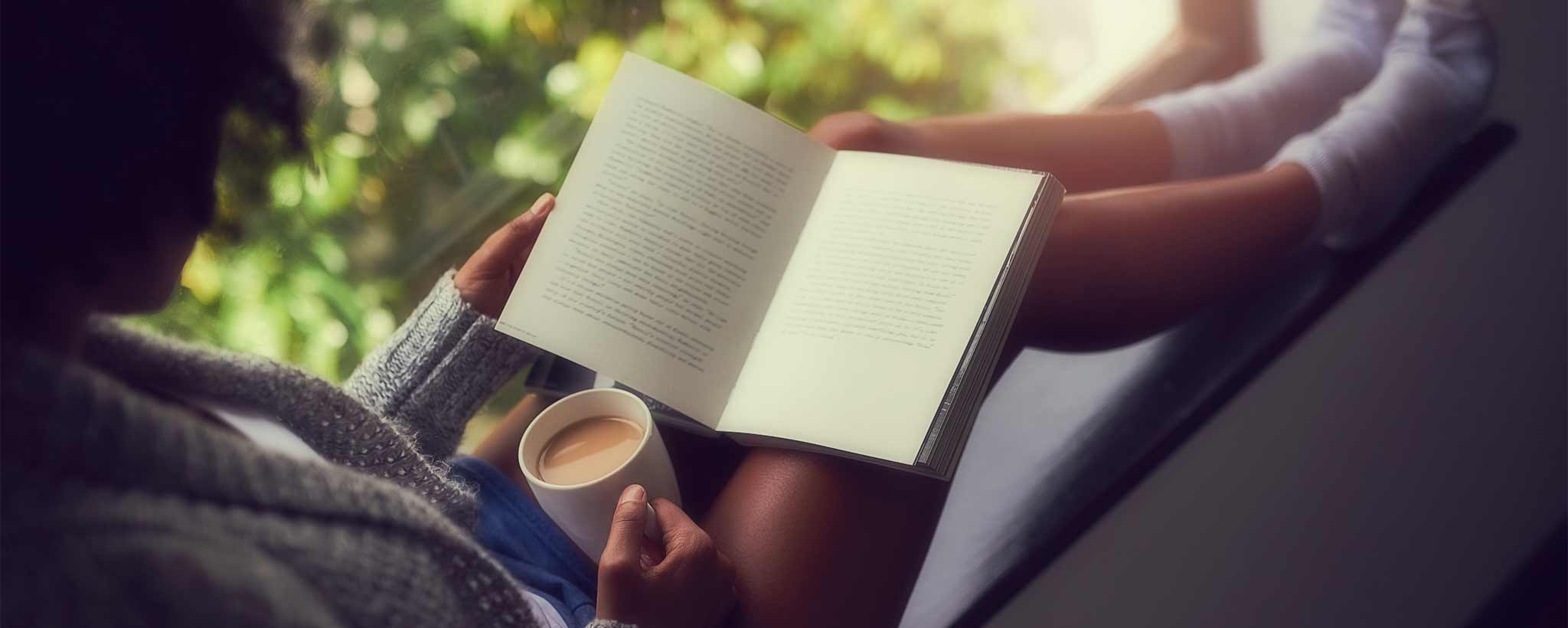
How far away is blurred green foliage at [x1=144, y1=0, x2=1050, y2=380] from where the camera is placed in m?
0.91

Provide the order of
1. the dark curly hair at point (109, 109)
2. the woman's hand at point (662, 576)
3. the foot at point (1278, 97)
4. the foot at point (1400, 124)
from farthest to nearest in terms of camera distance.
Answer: the foot at point (1278, 97) < the foot at point (1400, 124) < the woman's hand at point (662, 576) < the dark curly hair at point (109, 109)

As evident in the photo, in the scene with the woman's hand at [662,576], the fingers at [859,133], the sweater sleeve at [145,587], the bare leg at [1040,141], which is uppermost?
the bare leg at [1040,141]

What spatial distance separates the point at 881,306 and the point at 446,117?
590 millimetres

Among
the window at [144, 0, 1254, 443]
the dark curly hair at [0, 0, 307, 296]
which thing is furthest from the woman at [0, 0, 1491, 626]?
the window at [144, 0, 1254, 443]

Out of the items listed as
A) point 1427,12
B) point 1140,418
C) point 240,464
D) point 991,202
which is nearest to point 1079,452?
point 1140,418

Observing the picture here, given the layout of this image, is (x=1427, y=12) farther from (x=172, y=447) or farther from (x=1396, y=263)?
(x=172, y=447)

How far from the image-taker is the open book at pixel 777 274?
593 mm

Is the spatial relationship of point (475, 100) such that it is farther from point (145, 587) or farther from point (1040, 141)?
point (145, 587)

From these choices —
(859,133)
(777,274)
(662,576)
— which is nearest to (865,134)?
(859,133)

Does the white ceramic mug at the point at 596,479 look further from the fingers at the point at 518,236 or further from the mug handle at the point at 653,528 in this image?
the fingers at the point at 518,236

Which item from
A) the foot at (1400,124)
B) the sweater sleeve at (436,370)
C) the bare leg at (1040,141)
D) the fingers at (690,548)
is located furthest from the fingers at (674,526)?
the foot at (1400,124)

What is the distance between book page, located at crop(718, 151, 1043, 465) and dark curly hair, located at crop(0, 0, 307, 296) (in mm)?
331

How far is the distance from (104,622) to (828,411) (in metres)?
0.36

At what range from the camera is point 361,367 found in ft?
2.34
